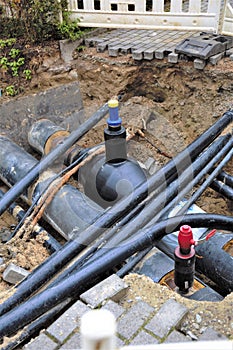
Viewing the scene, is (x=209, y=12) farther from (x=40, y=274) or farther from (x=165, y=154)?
(x=40, y=274)

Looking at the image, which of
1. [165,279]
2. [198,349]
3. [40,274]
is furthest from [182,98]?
[198,349]

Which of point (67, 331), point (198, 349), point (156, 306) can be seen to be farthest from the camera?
point (156, 306)

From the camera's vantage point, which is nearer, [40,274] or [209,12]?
[40,274]

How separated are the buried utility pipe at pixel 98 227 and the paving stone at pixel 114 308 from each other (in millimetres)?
684

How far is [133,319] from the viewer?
191 cm

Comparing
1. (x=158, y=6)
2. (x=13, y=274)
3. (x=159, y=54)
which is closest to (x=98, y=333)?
(x=13, y=274)

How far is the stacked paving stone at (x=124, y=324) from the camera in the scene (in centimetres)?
181

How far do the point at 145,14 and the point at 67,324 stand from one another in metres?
4.94

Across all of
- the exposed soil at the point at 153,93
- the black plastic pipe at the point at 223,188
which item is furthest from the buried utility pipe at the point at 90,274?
the exposed soil at the point at 153,93

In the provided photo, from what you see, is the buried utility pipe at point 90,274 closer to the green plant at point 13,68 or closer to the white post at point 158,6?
the green plant at point 13,68

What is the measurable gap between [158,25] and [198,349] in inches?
222

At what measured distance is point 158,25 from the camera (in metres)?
5.71

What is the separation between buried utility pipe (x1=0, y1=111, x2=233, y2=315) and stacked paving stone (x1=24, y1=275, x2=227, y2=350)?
577mm

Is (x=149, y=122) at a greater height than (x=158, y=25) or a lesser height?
lesser
